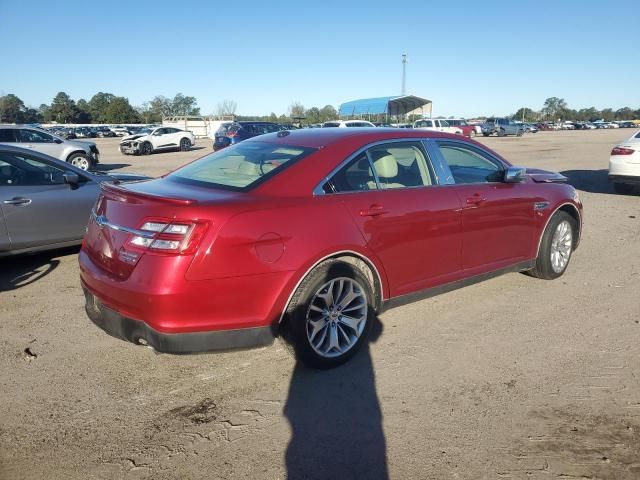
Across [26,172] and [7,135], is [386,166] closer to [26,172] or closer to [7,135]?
[26,172]

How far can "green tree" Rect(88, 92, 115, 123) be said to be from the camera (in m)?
110

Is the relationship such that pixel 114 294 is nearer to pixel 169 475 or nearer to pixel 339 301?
pixel 169 475

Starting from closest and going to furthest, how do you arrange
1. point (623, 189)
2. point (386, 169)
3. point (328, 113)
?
point (386, 169)
point (623, 189)
point (328, 113)

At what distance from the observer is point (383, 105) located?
50875mm

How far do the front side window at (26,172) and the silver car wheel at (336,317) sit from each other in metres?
4.08

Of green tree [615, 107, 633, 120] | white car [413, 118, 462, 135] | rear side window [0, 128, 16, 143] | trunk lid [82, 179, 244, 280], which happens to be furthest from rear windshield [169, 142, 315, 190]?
green tree [615, 107, 633, 120]

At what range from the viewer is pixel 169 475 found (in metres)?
2.53

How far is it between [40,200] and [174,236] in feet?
11.6

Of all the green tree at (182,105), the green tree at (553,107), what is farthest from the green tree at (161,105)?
the green tree at (553,107)

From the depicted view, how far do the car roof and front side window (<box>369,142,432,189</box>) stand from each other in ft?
0.30

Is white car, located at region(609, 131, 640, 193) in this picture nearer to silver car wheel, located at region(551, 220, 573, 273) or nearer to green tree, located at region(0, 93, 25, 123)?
silver car wheel, located at region(551, 220, 573, 273)

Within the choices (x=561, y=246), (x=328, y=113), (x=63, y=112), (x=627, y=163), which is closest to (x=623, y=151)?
(x=627, y=163)

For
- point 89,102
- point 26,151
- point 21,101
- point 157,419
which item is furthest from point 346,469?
point 89,102

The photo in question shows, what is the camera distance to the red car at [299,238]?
2.98 meters
